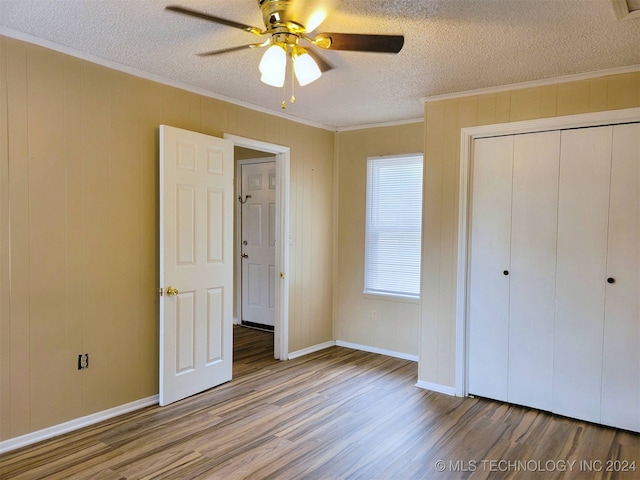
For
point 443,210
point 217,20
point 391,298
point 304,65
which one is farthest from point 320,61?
point 391,298

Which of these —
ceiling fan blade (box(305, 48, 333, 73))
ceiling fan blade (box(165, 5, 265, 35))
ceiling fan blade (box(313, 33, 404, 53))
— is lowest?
ceiling fan blade (box(313, 33, 404, 53))

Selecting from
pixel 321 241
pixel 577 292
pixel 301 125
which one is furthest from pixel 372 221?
pixel 577 292

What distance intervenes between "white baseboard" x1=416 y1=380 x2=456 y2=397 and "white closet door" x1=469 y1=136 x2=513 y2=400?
152 millimetres

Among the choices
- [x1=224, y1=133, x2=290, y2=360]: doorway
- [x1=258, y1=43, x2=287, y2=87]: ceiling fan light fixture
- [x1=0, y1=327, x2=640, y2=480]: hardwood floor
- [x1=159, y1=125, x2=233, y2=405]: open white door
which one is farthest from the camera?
[x1=224, y1=133, x2=290, y2=360]: doorway

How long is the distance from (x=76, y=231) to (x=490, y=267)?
119 inches

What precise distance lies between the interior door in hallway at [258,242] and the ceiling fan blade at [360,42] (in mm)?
3497

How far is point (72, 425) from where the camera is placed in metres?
2.91

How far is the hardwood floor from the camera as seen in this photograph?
2504 mm

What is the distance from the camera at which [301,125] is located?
4660 millimetres

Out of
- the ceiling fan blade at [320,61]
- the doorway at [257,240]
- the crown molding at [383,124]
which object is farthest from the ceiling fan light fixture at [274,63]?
the doorway at [257,240]

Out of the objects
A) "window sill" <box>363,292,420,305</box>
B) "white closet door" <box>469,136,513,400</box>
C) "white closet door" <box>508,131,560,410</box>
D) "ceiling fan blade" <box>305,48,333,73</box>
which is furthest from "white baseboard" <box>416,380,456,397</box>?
"ceiling fan blade" <box>305,48,333,73</box>

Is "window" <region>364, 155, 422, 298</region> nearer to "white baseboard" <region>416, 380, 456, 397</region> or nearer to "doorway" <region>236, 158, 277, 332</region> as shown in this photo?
"white baseboard" <region>416, 380, 456, 397</region>

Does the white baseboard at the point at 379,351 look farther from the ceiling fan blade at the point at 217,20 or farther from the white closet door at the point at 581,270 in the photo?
the ceiling fan blade at the point at 217,20

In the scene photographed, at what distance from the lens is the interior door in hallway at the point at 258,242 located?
5.73 meters
